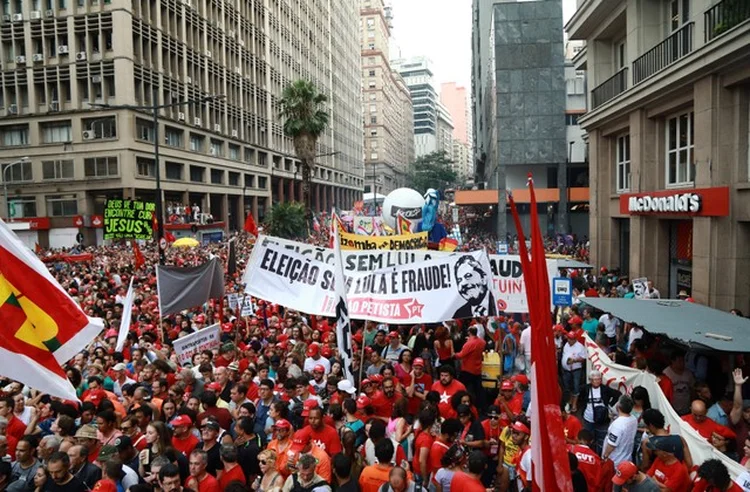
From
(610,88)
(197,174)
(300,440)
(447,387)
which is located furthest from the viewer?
(197,174)

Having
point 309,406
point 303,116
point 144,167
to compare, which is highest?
point 303,116

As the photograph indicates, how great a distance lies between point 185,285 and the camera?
12539mm

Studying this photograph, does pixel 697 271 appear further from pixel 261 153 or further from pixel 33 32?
pixel 261 153

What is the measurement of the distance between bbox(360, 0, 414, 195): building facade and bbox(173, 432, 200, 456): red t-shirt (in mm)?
113755

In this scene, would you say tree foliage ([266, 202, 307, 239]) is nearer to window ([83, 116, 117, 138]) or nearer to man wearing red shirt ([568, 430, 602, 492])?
window ([83, 116, 117, 138])

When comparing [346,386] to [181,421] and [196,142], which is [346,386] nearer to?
[181,421]

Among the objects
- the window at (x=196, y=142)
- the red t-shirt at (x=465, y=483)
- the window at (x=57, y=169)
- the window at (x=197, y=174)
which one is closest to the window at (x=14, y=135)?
the window at (x=57, y=169)

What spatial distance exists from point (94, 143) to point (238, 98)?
59.7 feet

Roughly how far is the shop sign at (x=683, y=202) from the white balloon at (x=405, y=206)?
343 inches

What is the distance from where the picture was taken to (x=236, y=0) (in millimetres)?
56750

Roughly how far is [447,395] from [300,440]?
2.14m

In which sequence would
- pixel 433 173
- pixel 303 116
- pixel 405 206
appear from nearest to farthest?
pixel 405 206 < pixel 303 116 < pixel 433 173

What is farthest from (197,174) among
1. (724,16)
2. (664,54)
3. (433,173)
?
(433,173)

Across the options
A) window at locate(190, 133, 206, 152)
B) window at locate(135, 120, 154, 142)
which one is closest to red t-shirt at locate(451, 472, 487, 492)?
window at locate(135, 120, 154, 142)
